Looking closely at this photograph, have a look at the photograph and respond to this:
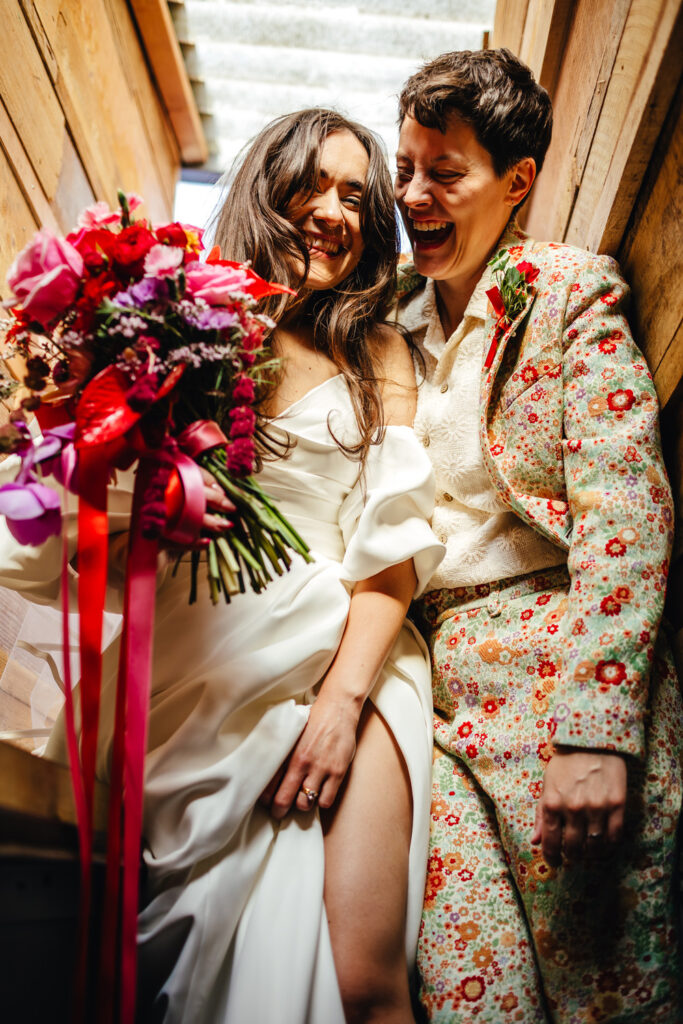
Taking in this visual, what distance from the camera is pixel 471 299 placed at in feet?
5.57

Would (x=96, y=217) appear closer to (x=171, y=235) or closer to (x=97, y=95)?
(x=171, y=235)

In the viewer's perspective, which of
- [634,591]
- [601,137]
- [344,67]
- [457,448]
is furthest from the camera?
[344,67]

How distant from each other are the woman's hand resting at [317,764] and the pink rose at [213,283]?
69 cm

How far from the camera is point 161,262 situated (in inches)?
43.0

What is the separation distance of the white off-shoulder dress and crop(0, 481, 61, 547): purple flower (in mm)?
243

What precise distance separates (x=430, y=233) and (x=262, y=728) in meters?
1.13

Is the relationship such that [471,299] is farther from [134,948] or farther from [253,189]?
[134,948]

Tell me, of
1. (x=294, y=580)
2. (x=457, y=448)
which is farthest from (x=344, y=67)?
(x=294, y=580)

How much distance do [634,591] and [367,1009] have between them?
74 cm

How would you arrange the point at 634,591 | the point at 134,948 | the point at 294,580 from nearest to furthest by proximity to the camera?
the point at 134,948, the point at 634,591, the point at 294,580

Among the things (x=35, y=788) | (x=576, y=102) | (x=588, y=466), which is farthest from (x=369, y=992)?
(x=576, y=102)

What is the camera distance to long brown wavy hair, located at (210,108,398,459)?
5.53ft

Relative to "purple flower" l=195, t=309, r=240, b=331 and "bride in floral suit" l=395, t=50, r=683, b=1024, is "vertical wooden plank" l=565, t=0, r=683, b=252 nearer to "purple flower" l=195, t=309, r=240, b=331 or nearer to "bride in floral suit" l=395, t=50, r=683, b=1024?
"bride in floral suit" l=395, t=50, r=683, b=1024

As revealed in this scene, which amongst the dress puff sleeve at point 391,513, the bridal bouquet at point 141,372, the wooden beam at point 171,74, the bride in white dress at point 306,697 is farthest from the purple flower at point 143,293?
the wooden beam at point 171,74
